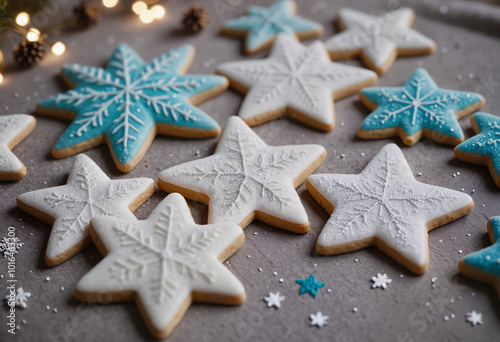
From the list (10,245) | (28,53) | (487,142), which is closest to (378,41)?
(487,142)

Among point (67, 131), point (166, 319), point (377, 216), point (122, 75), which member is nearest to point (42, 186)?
point (67, 131)

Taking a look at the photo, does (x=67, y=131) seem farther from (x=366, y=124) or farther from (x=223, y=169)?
(x=366, y=124)

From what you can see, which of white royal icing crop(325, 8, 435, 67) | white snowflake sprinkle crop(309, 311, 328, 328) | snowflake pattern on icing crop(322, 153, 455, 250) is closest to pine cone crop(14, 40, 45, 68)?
white royal icing crop(325, 8, 435, 67)

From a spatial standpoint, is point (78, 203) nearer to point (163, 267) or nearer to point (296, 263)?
point (163, 267)

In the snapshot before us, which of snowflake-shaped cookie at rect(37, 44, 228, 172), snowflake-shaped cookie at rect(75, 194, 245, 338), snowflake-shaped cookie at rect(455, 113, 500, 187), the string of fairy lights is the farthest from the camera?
the string of fairy lights

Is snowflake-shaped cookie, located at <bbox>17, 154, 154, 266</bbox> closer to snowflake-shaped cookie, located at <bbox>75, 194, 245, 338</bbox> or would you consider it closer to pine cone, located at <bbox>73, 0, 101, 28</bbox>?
snowflake-shaped cookie, located at <bbox>75, 194, 245, 338</bbox>

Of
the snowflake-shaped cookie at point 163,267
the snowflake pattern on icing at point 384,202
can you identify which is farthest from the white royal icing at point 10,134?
the snowflake pattern on icing at point 384,202

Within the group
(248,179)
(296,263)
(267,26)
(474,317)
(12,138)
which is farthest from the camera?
(267,26)
